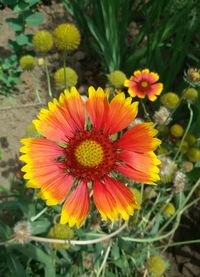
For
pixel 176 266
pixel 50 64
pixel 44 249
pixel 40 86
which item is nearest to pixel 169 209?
pixel 176 266

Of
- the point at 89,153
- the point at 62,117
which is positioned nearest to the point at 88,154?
the point at 89,153

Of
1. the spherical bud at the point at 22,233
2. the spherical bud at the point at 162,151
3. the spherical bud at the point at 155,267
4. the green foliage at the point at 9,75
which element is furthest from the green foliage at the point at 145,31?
the spherical bud at the point at 22,233

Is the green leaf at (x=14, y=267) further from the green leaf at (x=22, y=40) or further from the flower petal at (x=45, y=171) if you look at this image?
the green leaf at (x=22, y=40)

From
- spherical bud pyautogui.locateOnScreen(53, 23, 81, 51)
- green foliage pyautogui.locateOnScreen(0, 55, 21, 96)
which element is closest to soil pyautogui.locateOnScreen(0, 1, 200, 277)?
green foliage pyautogui.locateOnScreen(0, 55, 21, 96)

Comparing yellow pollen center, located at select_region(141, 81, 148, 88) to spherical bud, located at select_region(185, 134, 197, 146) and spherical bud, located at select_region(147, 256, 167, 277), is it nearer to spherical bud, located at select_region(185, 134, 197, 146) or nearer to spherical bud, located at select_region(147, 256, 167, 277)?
spherical bud, located at select_region(185, 134, 197, 146)

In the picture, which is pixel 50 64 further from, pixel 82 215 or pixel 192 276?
pixel 82 215

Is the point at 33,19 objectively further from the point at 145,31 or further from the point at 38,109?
the point at 145,31
